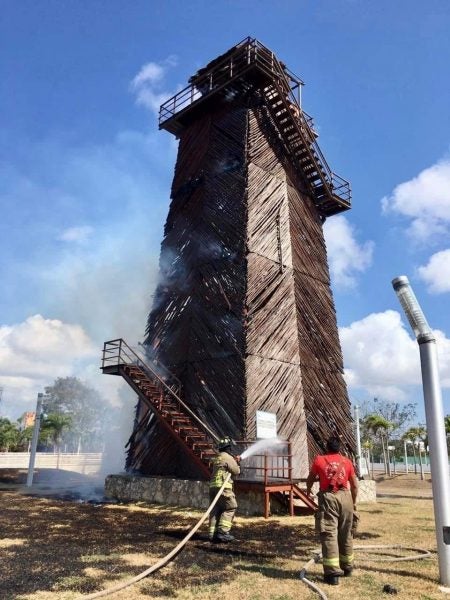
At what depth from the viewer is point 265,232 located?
19422 millimetres

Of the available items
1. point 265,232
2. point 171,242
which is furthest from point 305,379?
point 171,242

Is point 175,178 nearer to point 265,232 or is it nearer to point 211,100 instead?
point 211,100

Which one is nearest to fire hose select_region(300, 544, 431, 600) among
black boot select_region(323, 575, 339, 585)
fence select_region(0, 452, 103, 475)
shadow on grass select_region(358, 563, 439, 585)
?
black boot select_region(323, 575, 339, 585)

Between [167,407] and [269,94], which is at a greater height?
[269,94]

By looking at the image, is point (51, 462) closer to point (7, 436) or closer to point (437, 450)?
point (7, 436)

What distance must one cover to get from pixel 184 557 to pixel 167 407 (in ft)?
28.6

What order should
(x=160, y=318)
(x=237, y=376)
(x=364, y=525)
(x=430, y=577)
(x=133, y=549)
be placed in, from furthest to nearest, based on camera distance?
(x=160, y=318)
(x=237, y=376)
(x=364, y=525)
(x=133, y=549)
(x=430, y=577)

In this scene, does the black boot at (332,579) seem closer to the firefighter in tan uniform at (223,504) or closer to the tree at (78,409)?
the firefighter in tan uniform at (223,504)

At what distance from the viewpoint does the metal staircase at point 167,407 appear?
14961mm

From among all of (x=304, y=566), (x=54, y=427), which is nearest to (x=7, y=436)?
(x=54, y=427)

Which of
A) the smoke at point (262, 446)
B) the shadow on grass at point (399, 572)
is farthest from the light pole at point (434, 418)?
the smoke at point (262, 446)

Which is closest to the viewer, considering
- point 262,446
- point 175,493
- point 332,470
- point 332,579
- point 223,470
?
point 332,579

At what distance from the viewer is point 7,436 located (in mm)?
63531

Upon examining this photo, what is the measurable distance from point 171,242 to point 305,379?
342 inches
